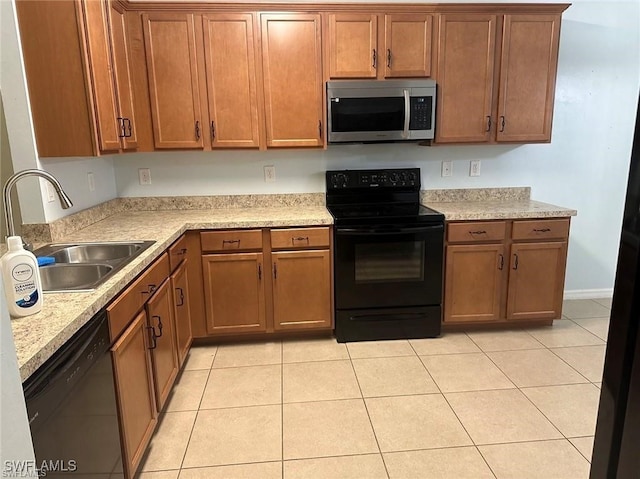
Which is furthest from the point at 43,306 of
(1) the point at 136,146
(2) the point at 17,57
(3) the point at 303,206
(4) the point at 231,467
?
(3) the point at 303,206

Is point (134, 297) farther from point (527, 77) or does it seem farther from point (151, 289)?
point (527, 77)

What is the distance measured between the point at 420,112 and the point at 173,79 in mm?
1659

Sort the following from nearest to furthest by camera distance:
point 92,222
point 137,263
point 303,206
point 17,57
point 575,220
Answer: point 137,263, point 17,57, point 92,222, point 303,206, point 575,220

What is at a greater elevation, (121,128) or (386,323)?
(121,128)

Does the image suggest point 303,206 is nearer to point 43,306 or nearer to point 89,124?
point 89,124

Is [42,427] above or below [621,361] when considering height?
below

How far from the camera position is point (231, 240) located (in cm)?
285

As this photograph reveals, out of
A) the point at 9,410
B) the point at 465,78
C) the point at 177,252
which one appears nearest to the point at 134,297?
the point at 177,252

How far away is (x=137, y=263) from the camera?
6.00 ft

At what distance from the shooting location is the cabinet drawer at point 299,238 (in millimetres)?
2863

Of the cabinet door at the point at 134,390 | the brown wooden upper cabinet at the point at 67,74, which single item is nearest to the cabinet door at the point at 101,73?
the brown wooden upper cabinet at the point at 67,74

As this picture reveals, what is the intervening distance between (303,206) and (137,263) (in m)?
1.67

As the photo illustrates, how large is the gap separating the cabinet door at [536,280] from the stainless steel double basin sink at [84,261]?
240 cm

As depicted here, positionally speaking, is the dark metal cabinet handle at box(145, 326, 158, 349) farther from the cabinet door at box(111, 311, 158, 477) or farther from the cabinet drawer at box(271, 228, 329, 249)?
the cabinet drawer at box(271, 228, 329, 249)
